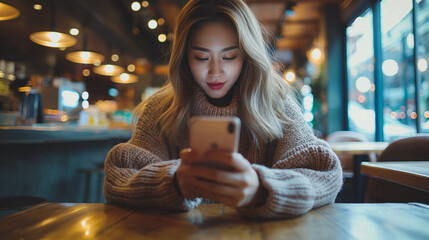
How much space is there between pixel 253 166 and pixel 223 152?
0.52 feet

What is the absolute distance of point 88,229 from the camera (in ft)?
2.09

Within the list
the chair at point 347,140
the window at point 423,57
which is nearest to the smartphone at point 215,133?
the chair at point 347,140

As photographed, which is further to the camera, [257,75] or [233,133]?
[257,75]

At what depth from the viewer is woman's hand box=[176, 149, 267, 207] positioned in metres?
0.63

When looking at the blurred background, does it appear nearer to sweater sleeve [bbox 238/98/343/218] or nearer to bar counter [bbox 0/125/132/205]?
bar counter [bbox 0/125/132/205]

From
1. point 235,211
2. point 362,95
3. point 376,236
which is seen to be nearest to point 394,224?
point 376,236

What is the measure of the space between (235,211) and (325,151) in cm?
35

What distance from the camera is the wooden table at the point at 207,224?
605mm

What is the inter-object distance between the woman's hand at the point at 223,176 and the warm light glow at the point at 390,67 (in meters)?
4.31

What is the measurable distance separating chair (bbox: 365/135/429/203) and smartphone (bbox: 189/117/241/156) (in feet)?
4.49

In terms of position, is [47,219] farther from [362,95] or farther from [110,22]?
[362,95]

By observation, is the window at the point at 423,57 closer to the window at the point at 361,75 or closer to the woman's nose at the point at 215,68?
the window at the point at 361,75

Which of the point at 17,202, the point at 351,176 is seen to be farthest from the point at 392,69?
the point at 17,202

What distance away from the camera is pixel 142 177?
837mm
